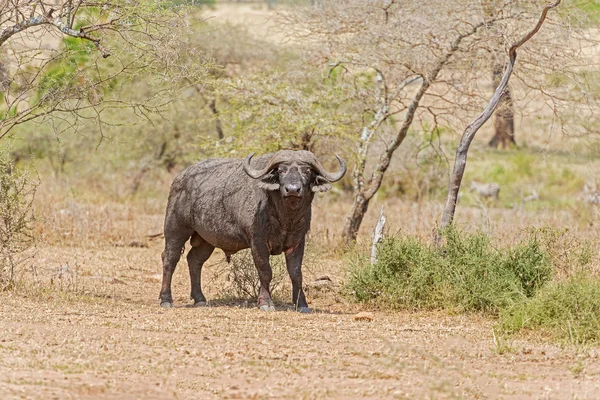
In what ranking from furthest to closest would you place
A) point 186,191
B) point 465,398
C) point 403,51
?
point 403,51, point 186,191, point 465,398

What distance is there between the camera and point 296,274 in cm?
1102

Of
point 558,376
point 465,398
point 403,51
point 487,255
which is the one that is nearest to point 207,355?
point 465,398

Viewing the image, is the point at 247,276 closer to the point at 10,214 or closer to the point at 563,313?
the point at 10,214

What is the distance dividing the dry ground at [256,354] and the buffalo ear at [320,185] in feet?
4.37

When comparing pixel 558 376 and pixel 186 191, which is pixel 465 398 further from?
pixel 186 191

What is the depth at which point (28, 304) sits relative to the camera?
1015 cm

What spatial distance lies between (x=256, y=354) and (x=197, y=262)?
432 cm

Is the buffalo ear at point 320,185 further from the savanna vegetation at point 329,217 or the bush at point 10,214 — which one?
the bush at point 10,214

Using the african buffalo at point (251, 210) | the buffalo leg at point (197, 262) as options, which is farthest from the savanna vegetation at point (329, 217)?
the african buffalo at point (251, 210)

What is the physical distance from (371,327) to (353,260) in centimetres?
240

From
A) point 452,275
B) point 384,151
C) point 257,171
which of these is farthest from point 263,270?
point 384,151

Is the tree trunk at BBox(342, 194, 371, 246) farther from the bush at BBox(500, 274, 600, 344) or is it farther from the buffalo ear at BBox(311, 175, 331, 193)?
the bush at BBox(500, 274, 600, 344)

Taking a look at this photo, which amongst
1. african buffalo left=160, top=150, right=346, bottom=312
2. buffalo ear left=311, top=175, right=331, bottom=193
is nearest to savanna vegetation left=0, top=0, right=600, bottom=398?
african buffalo left=160, top=150, right=346, bottom=312

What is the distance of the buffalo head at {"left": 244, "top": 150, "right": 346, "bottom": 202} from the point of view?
1056 centimetres
